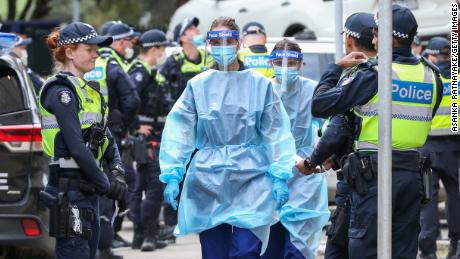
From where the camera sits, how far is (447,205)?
471 inches

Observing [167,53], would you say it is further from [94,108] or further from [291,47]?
[94,108]

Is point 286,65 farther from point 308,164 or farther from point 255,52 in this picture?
point 255,52

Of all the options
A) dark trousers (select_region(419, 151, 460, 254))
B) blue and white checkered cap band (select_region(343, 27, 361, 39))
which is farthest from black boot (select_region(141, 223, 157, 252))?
blue and white checkered cap band (select_region(343, 27, 361, 39))

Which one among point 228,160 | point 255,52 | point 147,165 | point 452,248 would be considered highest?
point 228,160

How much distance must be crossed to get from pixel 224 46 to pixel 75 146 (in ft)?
4.16

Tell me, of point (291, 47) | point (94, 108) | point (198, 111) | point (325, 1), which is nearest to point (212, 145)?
point (198, 111)

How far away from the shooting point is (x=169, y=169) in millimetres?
7957

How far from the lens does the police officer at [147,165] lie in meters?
13.0

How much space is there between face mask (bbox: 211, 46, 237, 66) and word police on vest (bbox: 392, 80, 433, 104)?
1.23 m

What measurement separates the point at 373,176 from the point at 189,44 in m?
6.60

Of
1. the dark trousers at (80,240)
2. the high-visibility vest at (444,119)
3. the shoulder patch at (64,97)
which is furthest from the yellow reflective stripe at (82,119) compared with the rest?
the high-visibility vest at (444,119)

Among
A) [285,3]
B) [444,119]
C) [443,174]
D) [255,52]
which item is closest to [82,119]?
[255,52]

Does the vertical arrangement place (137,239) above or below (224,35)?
below

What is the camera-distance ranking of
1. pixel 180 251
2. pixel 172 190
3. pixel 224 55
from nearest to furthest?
pixel 172 190 < pixel 224 55 < pixel 180 251
